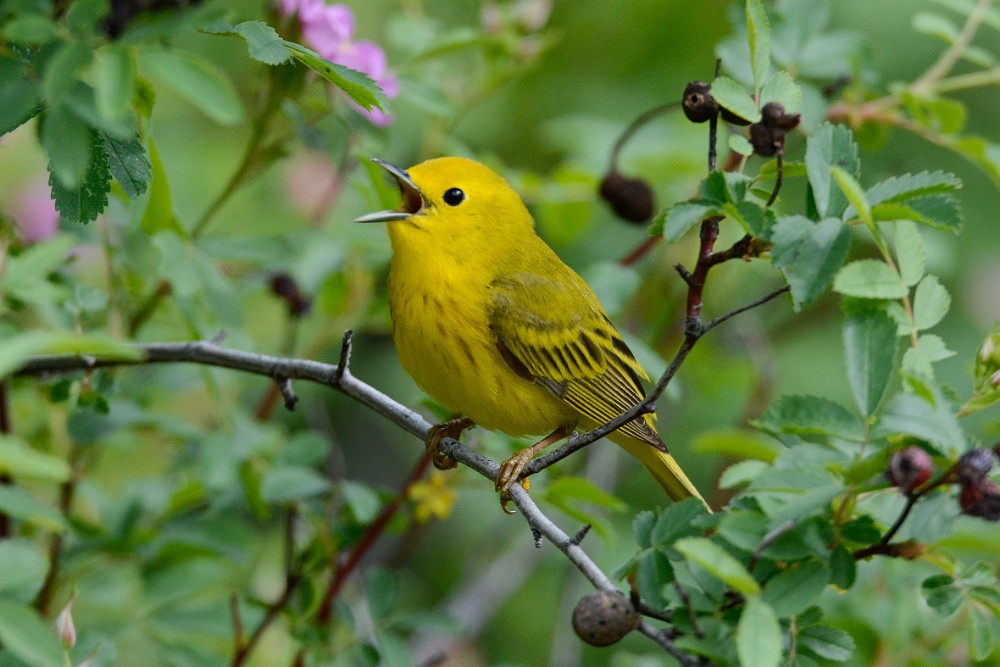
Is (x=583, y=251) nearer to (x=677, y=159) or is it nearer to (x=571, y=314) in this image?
(x=677, y=159)

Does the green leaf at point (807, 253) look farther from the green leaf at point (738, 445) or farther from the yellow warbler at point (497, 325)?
the yellow warbler at point (497, 325)

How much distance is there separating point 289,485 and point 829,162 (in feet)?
4.87

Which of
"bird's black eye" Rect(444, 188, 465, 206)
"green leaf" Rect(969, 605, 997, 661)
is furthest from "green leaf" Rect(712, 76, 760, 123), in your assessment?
"bird's black eye" Rect(444, 188, 465, 206)

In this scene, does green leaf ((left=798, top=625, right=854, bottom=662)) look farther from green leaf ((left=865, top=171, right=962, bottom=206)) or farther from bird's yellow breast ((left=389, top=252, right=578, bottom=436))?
bird's yellow breast ((left=389, top=252, right=578, bottom=436))

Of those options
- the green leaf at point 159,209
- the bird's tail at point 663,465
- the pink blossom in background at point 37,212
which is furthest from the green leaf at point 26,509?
the pink blossom in background at point 37,212

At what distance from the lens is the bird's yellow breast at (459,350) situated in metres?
2.61

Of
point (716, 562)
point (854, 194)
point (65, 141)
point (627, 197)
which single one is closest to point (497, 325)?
point (627, 197)

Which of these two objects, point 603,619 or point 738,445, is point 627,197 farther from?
point 603,619

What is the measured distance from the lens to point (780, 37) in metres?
3.02

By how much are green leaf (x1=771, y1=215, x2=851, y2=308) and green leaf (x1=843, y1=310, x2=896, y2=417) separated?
14 cm

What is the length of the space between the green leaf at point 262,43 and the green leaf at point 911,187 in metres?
0.94

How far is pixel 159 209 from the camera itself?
248 cm

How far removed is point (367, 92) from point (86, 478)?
6.20ft

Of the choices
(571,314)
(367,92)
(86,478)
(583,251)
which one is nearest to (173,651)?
(86,478)
